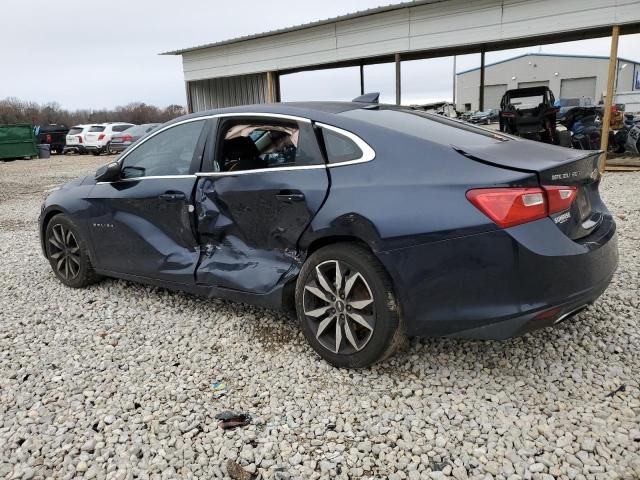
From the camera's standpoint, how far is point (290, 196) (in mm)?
3119

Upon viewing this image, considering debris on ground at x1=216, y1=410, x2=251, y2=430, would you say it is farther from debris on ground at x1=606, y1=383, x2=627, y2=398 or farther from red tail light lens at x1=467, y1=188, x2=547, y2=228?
debris on ground at x1=606, y1=383, x2=627, y2=398

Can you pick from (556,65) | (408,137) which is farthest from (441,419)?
(556,65)

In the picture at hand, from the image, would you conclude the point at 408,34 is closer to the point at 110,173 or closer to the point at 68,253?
the point at 110,173

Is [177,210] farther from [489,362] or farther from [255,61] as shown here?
[255,61]

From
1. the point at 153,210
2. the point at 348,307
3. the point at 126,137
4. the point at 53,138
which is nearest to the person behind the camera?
the point at 348,307

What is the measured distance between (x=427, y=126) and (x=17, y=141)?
24612mm

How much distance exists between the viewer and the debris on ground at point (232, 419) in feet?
8.50

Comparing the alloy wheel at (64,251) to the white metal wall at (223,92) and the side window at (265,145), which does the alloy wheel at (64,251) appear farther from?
the white metal wall at (223,92)

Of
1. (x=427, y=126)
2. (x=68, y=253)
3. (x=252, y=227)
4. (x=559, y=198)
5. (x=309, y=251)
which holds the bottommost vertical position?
(x=68, y=253)

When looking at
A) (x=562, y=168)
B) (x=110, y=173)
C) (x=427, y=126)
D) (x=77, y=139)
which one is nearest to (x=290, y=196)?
(x=427, y=126)

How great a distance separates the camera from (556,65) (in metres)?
51.5

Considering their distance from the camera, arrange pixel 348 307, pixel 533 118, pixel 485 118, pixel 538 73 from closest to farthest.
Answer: pixel 348 307 → pixel 533 118 → pixel 485 118 → pixel 538 73

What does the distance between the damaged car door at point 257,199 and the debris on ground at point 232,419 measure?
0.84m

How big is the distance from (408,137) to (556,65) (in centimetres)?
5610
